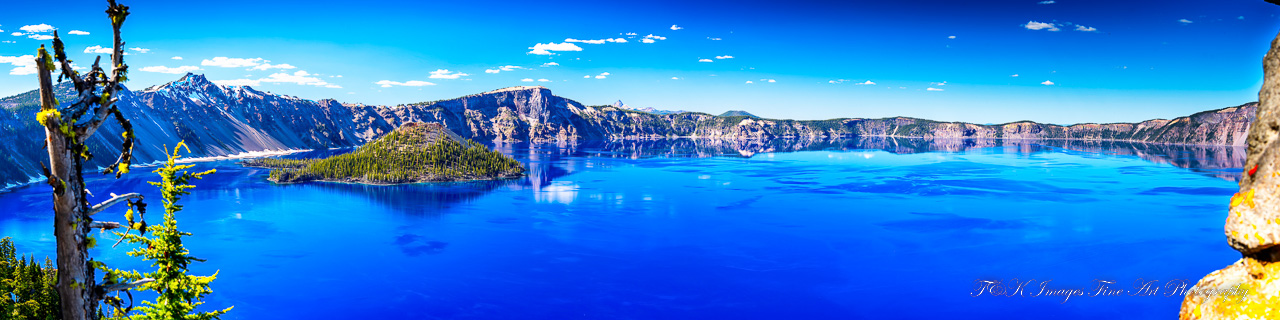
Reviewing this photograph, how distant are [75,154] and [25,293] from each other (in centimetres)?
4532

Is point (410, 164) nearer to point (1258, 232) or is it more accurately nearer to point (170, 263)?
point (170, 263)

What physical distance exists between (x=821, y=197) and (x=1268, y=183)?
312 ft

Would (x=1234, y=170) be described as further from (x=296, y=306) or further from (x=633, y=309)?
(x=296, y=306)

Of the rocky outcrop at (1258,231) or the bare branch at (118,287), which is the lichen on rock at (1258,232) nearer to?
the rocky outcrop at (1258,231)

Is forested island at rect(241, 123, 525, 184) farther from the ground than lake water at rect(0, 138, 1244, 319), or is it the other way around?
forested island at rect(241, 123, 525, 184)

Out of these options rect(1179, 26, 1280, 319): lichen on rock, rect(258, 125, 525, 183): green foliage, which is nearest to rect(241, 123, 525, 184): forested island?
rect(258, 125, 525, 183): green foliage

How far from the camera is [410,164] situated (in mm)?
131750

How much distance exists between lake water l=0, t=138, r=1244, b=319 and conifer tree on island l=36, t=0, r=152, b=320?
3495cm

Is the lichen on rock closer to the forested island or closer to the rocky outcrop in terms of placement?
the rocky outcrop

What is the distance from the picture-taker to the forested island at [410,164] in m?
125

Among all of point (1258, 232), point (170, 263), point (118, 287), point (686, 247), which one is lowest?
point (686, 247)

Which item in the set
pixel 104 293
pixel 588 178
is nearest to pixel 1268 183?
pixel 104 293

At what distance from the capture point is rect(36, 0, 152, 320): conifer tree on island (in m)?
7.75

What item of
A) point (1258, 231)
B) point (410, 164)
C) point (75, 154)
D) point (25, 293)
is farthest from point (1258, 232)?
point (410, 164)
